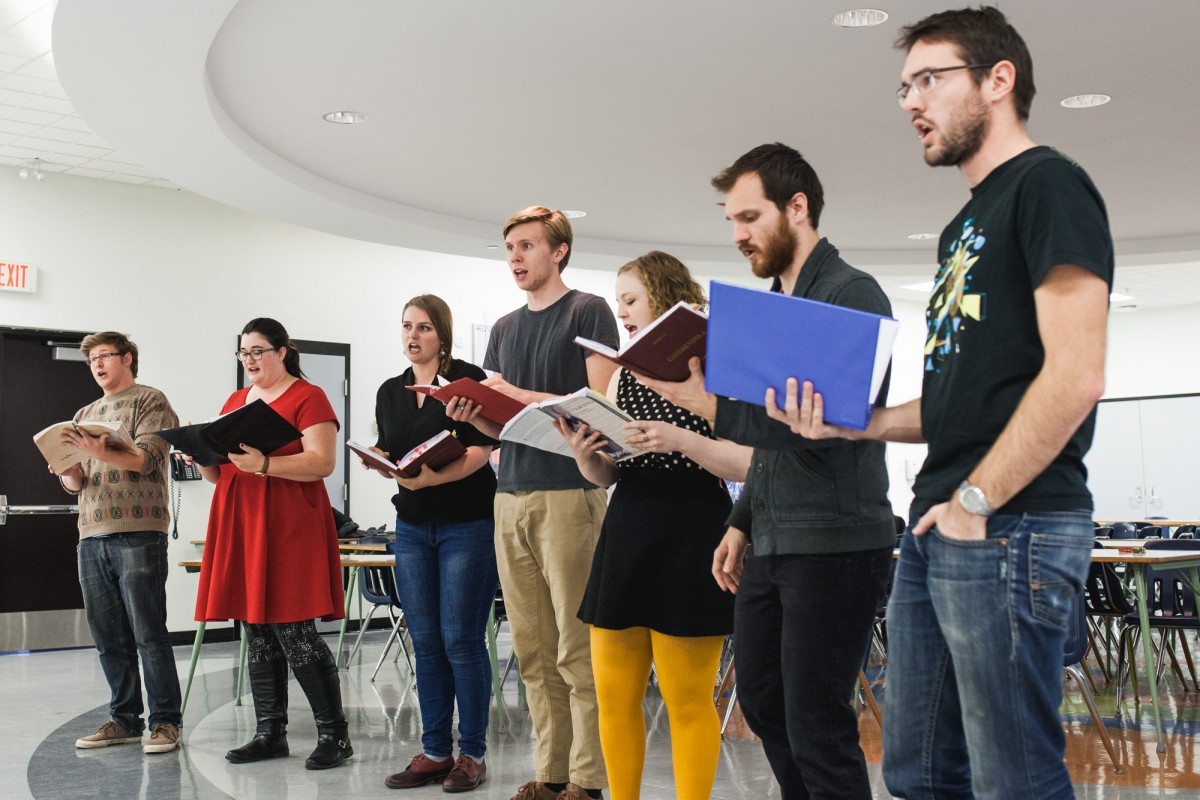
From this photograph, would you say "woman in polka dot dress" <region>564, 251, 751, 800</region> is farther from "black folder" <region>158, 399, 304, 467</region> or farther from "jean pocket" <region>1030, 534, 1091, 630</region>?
"black folder" <region>158, 399, 304, 467</region>

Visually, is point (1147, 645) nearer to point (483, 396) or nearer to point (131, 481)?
point (483, 396)

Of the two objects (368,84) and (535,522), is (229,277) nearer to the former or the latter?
(368,84)

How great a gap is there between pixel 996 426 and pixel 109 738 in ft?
13.6

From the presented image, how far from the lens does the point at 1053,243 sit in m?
1.42

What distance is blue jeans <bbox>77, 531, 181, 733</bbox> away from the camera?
430 cm

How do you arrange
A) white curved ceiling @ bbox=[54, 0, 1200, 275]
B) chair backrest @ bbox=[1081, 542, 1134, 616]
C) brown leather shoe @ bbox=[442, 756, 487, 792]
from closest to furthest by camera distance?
brown leather shoe @ bbox=[442, 756, 487, 792] < white curved ceiling @ bbox=[54, 0, 1200, 275] < chair backrest @ bbox=[1081, 542, 1134, 616]

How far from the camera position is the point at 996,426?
4.90 feet

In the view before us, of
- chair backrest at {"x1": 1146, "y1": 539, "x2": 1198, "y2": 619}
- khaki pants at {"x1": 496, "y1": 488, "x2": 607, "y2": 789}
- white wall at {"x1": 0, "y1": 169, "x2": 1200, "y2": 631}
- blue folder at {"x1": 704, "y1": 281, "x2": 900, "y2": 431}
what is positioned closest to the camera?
blue folder at {"x1": 704, "y1": 281, "x2": 900, "y2": 431}

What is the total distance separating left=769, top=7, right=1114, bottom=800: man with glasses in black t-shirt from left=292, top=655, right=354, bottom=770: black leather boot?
2.77 meters

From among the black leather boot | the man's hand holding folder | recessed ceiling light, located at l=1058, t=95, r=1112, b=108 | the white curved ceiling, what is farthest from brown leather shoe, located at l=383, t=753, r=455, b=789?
recessed ceiling light, located at l=1058, t=95, r=1112, b=108

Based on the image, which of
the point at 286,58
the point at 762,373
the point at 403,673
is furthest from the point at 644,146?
the point at 762,373

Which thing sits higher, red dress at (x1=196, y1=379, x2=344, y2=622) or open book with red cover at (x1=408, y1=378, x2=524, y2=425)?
open book with red cover at (x1=408, y1=378, x2=524, y2=425)

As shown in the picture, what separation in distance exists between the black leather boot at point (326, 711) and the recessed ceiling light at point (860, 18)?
11.2 feet

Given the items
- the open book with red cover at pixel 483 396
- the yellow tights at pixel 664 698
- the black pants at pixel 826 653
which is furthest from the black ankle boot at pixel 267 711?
the black pants at pixel 826 653
